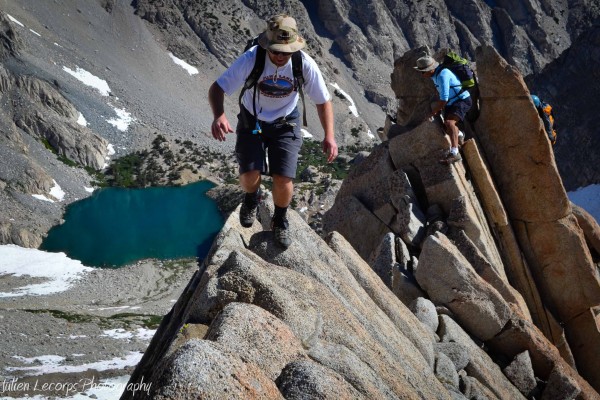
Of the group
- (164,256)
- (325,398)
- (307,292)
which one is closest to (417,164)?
(307,292)

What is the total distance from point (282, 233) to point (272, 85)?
2.46 meters

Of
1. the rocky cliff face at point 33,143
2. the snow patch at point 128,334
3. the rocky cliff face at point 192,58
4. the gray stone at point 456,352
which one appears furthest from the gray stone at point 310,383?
the rocky cliff face at point 33,143

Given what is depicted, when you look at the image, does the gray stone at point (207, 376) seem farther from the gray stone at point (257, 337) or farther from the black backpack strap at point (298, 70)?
the black backpack strap at point (298, 70)

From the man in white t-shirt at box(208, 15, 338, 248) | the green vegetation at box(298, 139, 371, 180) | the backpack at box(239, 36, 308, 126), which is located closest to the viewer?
the man in white t-shirt at box(208, 15, 338, 248)

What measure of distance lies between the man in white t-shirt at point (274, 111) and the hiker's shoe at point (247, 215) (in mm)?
663

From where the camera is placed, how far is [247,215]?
10953mm

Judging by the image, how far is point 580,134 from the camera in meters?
69.6

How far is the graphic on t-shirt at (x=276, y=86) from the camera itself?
9.12 m

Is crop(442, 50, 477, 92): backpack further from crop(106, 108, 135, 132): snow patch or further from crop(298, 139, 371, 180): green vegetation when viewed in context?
crop(106, 108, 135, 132): snow patch

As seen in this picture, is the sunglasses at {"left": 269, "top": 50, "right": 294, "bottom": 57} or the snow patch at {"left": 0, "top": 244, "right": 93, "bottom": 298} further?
the snow patch at {"left": 0, "top": 244, "right": 93, "bottom": 298}

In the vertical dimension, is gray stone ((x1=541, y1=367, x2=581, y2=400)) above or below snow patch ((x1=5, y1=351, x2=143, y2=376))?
above

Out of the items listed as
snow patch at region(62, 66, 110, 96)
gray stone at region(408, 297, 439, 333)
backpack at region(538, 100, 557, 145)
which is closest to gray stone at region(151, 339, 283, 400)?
gray stone at region(408, 297, 439, 333)

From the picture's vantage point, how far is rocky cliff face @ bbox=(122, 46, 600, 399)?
23.0ft

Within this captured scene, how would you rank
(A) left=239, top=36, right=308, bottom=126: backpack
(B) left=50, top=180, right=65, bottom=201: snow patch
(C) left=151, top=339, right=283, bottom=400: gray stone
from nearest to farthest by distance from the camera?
(C) left=151, top=339, right=283, bottom=400: gray stone → (A) left=239, top=36, right=308, bottom=126: backpack → (B) left=50, top=180, right=65, bottom=201: snow patch
